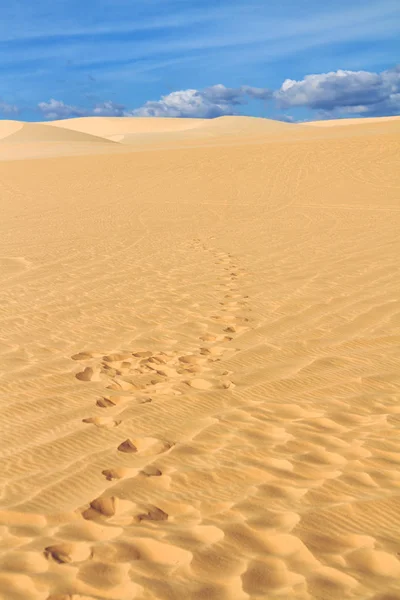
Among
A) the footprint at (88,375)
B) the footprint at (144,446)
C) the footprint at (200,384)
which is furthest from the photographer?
the footprint at (88,375)

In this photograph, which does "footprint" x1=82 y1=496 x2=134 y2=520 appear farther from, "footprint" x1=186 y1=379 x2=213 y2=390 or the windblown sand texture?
"footprint" x1=186 y1=379 x2=213 y2=390

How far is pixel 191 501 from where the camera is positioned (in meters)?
3.08

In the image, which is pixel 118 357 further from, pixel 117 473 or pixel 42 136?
pixel 42 136

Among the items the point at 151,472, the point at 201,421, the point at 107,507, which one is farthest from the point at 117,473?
the point at 201,421

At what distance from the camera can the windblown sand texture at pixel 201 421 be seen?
2611 millimetres

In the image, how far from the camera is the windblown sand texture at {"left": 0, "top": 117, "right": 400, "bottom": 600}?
8.57 feet

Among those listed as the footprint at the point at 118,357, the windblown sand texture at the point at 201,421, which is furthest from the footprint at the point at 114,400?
the footprint at the point at 118,357

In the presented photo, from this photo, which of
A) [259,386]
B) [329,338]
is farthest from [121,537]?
[329,338]

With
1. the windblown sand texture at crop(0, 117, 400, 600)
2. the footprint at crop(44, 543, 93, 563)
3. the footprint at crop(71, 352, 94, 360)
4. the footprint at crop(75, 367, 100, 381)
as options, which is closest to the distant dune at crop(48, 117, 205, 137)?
the windblown sand texture at crop(0, 117, 400, 600)

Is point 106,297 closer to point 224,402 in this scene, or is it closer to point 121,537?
point 224,402

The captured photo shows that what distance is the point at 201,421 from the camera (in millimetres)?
3975

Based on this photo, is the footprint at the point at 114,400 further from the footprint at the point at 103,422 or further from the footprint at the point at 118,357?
the footprint at the point at 118,357

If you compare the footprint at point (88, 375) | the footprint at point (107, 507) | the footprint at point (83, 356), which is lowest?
the footprint at point (107, 507)

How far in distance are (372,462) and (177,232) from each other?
938 centimetres
